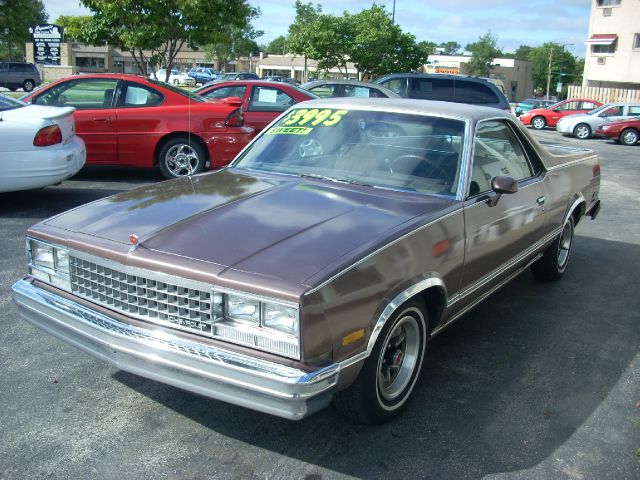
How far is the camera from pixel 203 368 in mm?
Result: 2820

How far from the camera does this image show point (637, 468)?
3.14m

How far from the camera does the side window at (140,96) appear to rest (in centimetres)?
939

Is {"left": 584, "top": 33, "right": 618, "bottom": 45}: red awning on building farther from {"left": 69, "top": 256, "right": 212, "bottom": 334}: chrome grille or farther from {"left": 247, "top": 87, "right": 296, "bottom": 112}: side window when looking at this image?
{"left": 69, "top": 256, "right": 212, "bottom": 334}: chrome grille

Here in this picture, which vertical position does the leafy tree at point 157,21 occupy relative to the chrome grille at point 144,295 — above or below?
above

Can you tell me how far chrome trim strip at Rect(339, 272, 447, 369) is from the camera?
9.62 feet

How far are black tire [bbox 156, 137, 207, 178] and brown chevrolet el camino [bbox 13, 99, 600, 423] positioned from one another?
4843 mm

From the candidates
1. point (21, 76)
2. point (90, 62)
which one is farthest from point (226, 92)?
point (90, 62)

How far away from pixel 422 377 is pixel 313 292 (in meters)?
1.57

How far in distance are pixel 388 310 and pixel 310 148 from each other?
1.76 metres

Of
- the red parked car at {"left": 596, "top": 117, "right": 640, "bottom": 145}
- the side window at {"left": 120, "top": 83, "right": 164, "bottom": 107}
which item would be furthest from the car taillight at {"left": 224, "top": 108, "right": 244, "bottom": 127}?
the red parked car at {"left": 596, "top": 117, "right": 640, "bottom": 145}

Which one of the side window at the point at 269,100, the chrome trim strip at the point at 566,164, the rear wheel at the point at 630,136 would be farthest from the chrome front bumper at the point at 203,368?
the rear wheel at the point at 630,136

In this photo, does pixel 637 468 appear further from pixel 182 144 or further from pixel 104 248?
pixel 182 144

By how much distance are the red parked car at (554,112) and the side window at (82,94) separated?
920 inches

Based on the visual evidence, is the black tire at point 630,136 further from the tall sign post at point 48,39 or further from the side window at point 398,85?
the tall sign post at point 48,39
